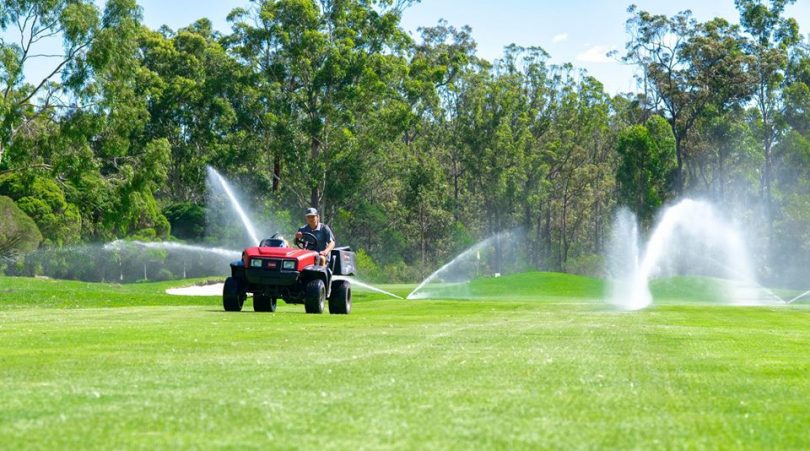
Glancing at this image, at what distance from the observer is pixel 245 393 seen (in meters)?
8.99

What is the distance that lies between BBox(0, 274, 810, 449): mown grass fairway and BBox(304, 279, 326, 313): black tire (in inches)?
226

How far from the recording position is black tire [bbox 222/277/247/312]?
2444 cm

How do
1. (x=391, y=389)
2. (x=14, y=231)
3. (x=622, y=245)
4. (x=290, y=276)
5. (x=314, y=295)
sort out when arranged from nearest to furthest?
1. (x=391, y=389)
2. (x=290, y=276)
3. (x=314, y=295)
4. (x=14, y=231)
5. (x=622, y=245)

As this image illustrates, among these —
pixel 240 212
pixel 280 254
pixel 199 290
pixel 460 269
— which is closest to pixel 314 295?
pixel 280 254

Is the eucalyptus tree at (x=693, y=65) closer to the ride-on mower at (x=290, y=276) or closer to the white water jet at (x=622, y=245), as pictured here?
the white water jet at (x=622, y=245)

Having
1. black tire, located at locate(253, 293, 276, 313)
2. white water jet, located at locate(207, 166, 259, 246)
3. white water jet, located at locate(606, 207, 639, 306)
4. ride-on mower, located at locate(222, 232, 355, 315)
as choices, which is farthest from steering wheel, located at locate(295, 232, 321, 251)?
white water jet, located at locate(606, 207, 639, 306)

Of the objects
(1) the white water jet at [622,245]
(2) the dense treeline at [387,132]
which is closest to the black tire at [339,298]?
(2) the dense treeline at [387,132]

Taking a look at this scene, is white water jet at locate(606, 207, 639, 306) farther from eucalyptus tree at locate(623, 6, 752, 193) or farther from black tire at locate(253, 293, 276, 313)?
black tire at locate(253, 293, 276, 313)

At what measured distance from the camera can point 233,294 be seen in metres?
24.5

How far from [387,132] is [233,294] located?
47.2 meters

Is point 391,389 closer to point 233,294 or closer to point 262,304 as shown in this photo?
point 233,294

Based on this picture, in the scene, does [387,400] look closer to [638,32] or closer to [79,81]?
[79,81]

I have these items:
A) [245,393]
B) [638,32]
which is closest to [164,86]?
[638,32]

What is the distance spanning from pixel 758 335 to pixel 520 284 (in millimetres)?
36047
